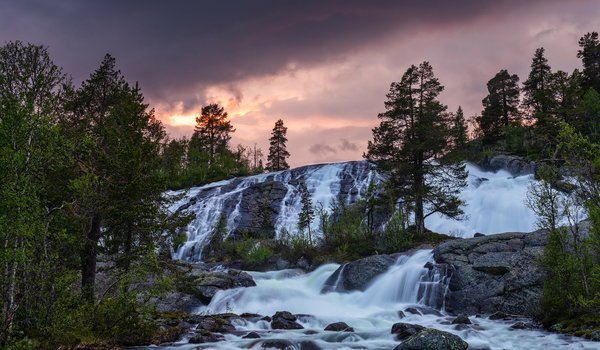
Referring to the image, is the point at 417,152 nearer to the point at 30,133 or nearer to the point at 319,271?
the point at 319,271

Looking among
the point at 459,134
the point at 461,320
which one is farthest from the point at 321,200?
the point at 461,320

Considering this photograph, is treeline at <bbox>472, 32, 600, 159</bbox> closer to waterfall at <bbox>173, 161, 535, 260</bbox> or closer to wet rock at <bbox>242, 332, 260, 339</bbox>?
waterfall at <bbox>173, 161, 535, 260</bbox>

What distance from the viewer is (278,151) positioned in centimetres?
9931

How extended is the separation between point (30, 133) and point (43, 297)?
477cm

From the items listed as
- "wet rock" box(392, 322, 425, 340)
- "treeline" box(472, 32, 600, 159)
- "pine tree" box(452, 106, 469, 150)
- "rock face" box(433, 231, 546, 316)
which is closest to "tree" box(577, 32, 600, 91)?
"treeline" box(472, 32, 600, 159)

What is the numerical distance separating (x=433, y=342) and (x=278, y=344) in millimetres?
5924

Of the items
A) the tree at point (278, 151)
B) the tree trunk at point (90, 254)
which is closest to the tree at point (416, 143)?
the tree trunk at point (90, 254)

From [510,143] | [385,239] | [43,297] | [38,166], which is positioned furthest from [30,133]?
[510,143]

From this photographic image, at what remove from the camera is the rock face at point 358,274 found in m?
27.9

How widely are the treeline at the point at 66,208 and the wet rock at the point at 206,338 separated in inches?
73.2

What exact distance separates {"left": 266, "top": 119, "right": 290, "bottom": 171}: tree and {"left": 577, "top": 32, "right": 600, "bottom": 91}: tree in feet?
189

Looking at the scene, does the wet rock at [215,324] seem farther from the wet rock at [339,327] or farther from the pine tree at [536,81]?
the pine tree at [536,81]

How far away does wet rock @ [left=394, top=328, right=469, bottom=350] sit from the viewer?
1437 centimetres

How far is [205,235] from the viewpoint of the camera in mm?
49062
